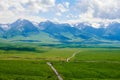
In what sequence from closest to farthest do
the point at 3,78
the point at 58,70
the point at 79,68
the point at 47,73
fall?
the point at 3,78, the point at 47,73, the point at 58,70, the point at 79,68

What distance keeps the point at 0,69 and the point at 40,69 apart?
18960 mm

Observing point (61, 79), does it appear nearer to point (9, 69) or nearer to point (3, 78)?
point (3, 78)

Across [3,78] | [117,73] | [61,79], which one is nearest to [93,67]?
[117,73]

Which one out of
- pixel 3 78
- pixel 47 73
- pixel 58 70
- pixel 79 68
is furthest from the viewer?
pixel 79 68

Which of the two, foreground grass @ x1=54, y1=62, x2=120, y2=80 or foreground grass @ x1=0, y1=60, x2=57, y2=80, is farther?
foreground grass @ x1=54, y1=62, x2=120, y2=80

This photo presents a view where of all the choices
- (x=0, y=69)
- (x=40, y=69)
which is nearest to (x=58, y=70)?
(x=40, y=69)

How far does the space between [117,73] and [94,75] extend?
1291cm

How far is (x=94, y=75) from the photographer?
5089 inches

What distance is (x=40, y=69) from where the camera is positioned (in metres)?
136

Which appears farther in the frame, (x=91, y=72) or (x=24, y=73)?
(x=91, y=72)

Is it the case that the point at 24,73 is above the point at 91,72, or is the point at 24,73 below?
above

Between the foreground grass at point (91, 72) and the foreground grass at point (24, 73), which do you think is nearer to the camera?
the foreground grass at point (24, 73)

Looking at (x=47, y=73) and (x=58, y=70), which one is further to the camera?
(x=58, y=70)

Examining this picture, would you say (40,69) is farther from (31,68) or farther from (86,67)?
Result: (86,67)
